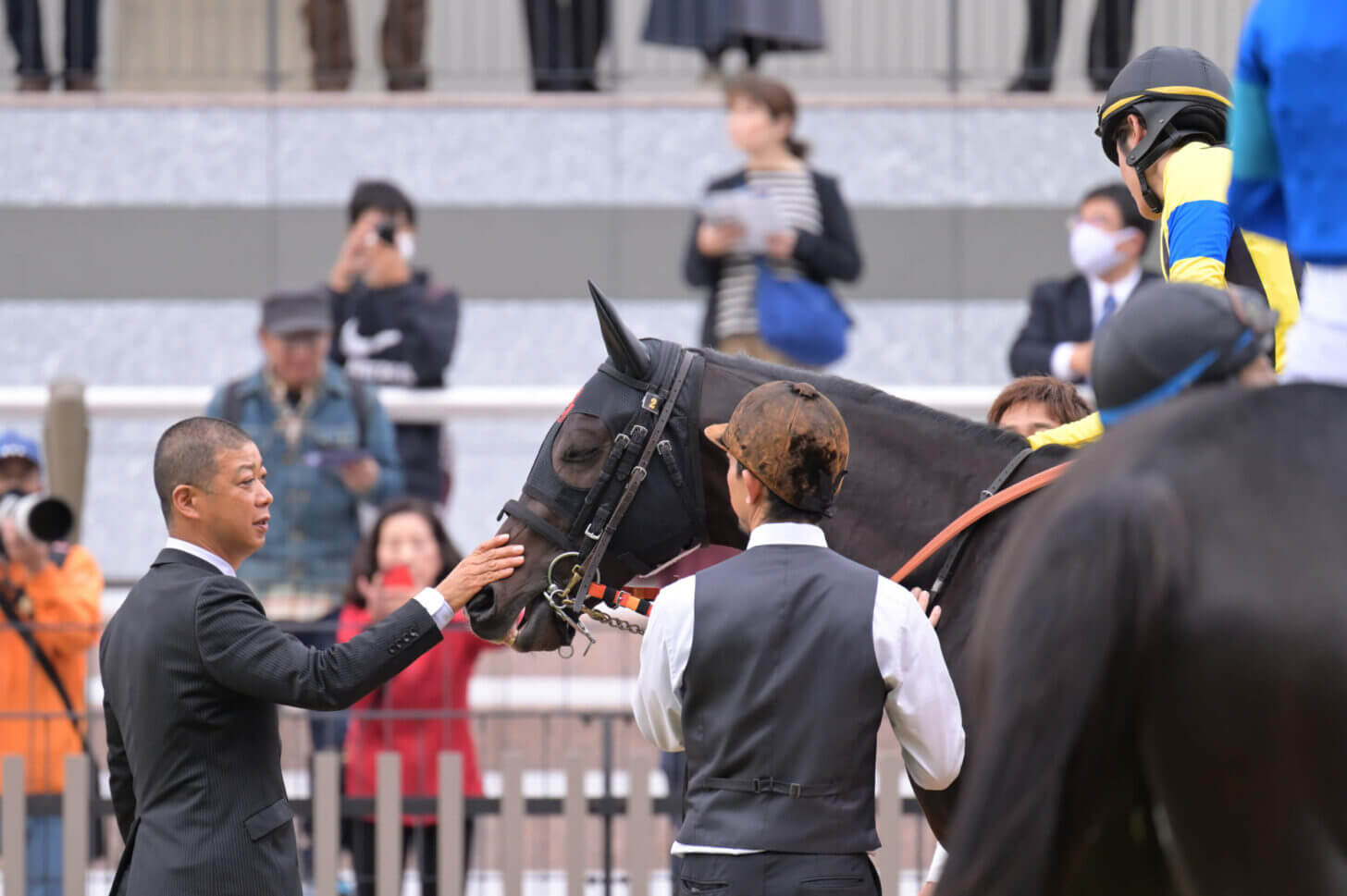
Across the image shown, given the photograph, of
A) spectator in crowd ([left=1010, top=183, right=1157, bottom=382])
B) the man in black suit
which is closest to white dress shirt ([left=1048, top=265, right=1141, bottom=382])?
spectator in crowd ([left=1010, top=183, right=1157, bottom=382])

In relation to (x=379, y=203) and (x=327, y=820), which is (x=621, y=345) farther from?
(x=379, y=203)

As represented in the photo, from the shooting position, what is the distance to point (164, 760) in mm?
3510

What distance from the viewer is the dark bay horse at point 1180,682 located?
6.57 feet

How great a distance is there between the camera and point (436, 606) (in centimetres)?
376

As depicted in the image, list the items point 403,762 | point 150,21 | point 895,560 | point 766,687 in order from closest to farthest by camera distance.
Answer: point 766,687
point 895,560
point 403,762
point 150,21

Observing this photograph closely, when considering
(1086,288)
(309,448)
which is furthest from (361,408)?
(1086,288)

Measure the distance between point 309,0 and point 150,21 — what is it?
139 cm

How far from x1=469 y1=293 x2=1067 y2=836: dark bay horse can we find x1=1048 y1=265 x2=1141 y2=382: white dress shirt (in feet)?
11.0

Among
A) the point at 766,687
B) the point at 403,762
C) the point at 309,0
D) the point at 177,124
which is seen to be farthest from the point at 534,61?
the point at 766,687

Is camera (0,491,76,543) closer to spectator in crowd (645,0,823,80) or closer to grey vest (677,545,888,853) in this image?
grey vest (677,545,888,853)

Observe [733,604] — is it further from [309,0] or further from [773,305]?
[309,0]

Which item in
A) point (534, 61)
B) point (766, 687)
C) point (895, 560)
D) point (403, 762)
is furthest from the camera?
point (534, 61)

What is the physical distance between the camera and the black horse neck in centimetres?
379

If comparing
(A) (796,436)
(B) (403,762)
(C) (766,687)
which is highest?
(A) (796,436)
